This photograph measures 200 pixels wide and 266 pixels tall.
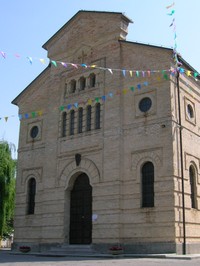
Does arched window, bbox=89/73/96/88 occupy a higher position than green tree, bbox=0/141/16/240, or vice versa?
arched window, bbox=89/73/96/88

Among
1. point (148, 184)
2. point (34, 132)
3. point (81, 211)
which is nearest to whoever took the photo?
point (148, 184)

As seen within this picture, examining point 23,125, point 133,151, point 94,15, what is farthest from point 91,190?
point 94,15

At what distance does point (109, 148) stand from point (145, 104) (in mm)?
3164

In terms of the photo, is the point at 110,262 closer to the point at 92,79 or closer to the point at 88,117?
the point at 88,117

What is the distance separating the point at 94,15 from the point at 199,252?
1549 cm

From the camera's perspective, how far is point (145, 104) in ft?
71.4

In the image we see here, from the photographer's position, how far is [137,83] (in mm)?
22281

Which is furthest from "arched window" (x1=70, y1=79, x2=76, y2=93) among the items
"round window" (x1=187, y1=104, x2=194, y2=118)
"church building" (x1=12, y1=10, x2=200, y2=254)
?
"round window" (x1=187, y1=104, x2=194, y2=118)

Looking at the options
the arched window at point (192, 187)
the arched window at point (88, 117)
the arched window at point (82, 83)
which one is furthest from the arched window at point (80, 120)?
the arched window at point (192, 187)

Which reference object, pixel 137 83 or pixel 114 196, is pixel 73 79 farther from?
pixel 114 196

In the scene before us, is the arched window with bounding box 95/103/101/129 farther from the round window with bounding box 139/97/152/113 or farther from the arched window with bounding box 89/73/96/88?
the round window with bounding box 139/97/152/113

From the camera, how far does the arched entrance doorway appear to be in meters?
22.4

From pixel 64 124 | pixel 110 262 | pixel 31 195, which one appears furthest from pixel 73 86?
→ pixel 110 262

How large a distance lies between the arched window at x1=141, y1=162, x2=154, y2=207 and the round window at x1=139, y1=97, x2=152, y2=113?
305cm
